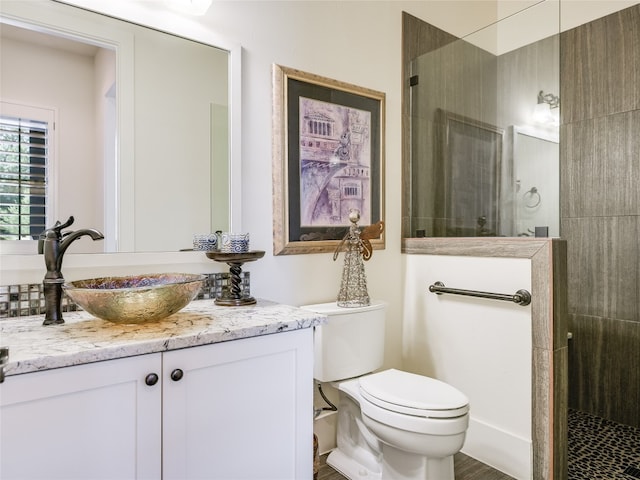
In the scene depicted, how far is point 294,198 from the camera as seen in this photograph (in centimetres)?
190

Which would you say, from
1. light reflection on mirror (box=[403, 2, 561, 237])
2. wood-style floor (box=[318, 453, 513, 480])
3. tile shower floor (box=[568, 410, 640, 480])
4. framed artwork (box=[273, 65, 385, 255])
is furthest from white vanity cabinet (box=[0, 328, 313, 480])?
tile shower floor (box=[568, 410, 640, 480])

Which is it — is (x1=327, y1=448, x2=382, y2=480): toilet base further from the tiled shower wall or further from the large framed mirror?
the tiled shower wall

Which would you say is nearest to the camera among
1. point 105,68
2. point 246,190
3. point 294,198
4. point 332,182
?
point 105,68

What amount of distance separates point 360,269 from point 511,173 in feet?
3.06

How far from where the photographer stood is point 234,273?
155 cm

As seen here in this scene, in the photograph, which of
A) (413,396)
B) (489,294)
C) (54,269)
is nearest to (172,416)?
(54,269)

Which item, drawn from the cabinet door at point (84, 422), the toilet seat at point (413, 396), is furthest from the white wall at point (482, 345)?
the cabinet door at point (84, 422)

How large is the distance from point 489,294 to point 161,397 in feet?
4.87

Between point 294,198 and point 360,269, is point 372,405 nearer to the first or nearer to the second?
point 360,269

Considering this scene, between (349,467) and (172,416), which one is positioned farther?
(349,467)

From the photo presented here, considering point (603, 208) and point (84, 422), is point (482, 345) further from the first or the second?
point (84, 422)

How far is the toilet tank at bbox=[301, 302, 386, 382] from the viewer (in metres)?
1.76

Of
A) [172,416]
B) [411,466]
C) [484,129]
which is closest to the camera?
[172,416]

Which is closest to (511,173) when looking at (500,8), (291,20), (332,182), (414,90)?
(414,90)
